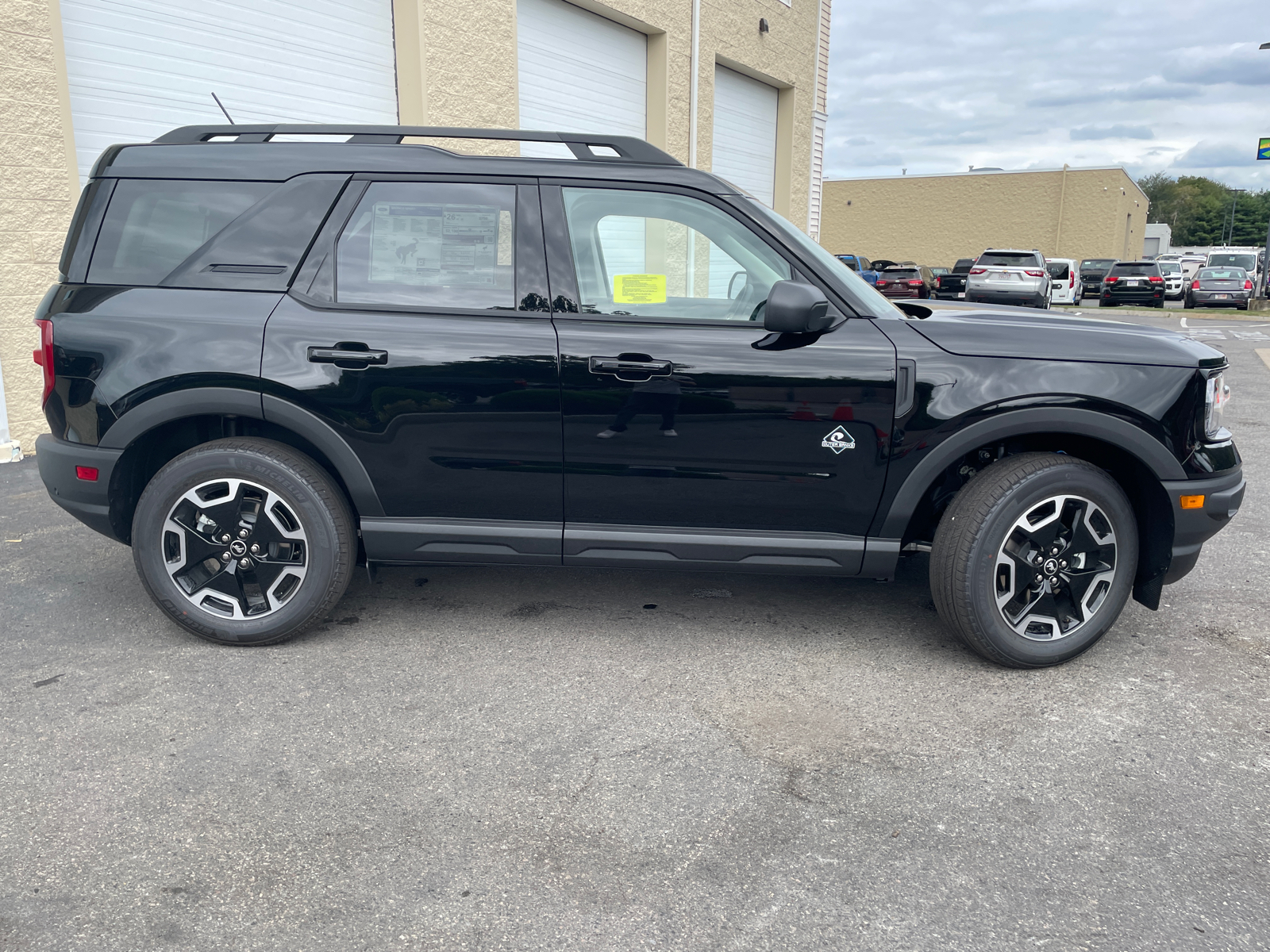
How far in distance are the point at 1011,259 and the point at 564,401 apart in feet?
89.7

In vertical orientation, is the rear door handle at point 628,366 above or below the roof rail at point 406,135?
below

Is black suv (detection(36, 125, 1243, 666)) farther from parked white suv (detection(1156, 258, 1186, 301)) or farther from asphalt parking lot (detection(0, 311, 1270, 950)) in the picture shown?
parked white suv (detection(1156, 258, 1186, 301))

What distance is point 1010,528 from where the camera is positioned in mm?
3459

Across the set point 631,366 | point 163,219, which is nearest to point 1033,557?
point 631,366

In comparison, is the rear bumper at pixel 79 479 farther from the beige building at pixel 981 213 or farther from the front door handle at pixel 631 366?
the beige building at pixel 981 213

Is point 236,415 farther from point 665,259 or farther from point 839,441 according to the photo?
point 839,441

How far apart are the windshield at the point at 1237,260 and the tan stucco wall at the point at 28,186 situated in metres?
41.5

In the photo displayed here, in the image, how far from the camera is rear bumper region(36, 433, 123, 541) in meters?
3.64

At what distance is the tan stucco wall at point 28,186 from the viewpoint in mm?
6602

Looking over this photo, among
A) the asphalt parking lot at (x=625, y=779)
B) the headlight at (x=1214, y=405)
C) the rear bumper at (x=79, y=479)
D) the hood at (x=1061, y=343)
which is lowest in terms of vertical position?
the asphalt parking lot at (x=625, y=779)

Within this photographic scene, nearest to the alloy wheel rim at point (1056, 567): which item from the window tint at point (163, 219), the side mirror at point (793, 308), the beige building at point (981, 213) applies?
the side mirror at point (793, 308)

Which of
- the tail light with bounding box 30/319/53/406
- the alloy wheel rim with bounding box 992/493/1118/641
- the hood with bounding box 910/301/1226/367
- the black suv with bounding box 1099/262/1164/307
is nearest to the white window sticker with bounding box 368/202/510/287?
the tail light with bounding box 30/319/53/406

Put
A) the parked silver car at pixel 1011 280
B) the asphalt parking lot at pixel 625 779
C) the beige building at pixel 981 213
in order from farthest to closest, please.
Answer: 1. the beige building at pixel 981 213
2. the parked silver car at pixel 1011 280
3. the asphalt parking lot at pixel 625 779

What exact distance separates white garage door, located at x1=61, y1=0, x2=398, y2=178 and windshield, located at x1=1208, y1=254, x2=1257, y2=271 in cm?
3879
